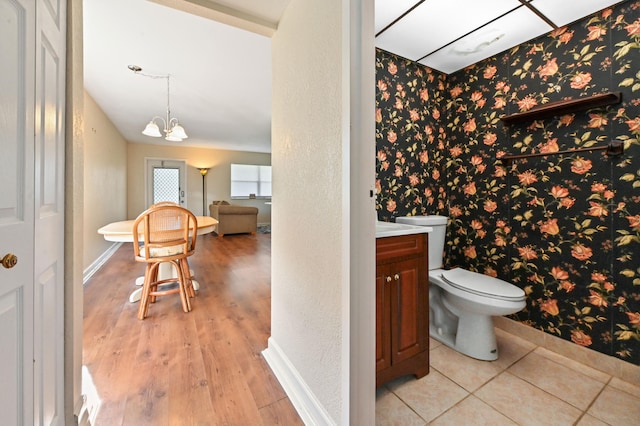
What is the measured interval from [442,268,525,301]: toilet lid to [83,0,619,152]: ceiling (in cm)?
170

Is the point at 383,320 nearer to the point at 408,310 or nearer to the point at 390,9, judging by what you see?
the point at 408,310

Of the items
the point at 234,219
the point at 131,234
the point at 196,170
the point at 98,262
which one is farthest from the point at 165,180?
the point at 131,234

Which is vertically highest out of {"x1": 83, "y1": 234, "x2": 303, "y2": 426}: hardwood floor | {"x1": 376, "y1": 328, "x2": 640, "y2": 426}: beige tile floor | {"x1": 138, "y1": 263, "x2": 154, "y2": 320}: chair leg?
{"x1": 138, "y1": 263, "x2": 154, "y2": 320}: chair leg

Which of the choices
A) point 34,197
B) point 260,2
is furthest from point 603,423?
point 260,2

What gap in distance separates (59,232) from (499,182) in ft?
8.73

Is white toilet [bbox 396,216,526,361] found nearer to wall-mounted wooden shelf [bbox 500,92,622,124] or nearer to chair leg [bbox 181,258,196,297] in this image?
wall-mounted wooden shelf [bbox 500,92,622,124]

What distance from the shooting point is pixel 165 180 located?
690cm

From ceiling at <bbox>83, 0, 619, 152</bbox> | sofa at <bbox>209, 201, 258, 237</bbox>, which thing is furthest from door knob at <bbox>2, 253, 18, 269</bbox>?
sofa at <bbox>209, 201, 258, 237</bbox>

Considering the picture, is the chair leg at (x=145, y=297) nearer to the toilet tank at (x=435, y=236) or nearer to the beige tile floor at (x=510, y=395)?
the beige tile floor at (x=510, y=395)

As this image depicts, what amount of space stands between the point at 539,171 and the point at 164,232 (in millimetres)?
2967

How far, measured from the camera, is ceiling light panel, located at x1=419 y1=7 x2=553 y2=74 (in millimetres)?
1600

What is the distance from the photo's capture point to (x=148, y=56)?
7.94 feet

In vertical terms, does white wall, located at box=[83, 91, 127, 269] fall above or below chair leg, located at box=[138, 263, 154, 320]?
above

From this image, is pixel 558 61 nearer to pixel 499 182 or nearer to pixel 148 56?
pixel 499 182
